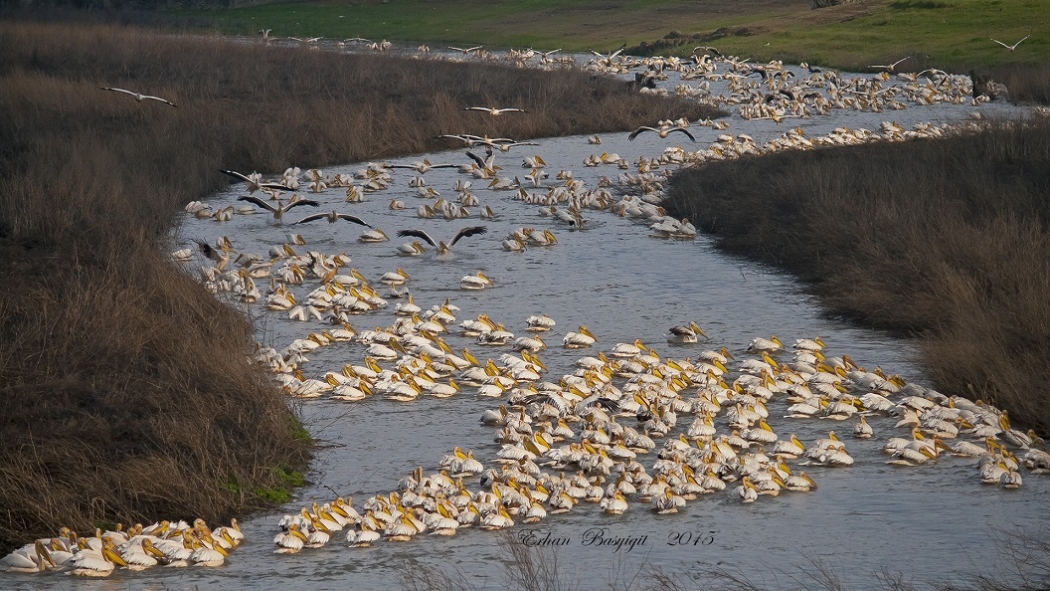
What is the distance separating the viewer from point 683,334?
41.3ft

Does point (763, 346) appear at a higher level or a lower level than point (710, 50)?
lower

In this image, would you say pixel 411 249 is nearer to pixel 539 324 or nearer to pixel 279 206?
pixel 279 206

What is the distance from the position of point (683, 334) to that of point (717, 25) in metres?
46.0

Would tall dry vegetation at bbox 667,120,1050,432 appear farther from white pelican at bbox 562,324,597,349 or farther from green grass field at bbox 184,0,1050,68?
green grass field at bbox 184,0,1050,68

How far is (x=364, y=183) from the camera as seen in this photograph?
2278 cm

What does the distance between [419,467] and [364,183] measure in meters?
14.6

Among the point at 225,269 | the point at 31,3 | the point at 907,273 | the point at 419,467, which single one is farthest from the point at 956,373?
the point at 31,3

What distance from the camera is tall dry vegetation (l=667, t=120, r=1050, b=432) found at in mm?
10508

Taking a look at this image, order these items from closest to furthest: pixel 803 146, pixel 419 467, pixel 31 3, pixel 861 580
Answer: pixel 861 580, pixel 419 467, pixel 803 146, pixel 31 3

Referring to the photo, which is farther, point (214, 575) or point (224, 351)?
point (224, 351)

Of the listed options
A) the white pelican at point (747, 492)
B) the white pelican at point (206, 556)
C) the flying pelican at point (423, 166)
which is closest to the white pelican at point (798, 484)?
the white pelican at point (747, 492)

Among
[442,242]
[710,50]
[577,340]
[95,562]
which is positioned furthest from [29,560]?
[710,50]

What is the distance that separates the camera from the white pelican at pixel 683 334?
41.3 ft

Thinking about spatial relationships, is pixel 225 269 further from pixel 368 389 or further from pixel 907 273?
pixel 907 273
